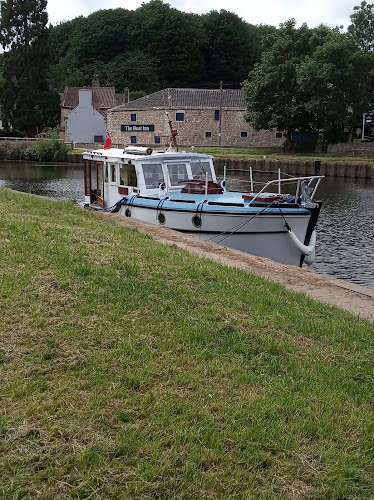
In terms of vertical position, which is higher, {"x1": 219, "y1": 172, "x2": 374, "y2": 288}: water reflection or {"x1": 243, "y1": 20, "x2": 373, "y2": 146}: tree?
{"x1": 243, "y1": 20, "x2": 373, "y2": 146}: tree

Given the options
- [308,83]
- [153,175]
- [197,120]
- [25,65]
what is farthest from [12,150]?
[153,175]

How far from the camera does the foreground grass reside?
11.9ft

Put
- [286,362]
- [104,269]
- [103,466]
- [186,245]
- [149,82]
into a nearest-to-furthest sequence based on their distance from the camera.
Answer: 1. [103,466]
2. [286,362]
3. [104,269]
4. [186,245]
5. [149,82]

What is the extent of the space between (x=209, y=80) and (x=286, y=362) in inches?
4062

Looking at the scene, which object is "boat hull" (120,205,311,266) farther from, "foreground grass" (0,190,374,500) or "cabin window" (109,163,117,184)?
"foreground grass" (0,190,374,500)

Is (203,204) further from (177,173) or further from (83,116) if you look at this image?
(83,116)

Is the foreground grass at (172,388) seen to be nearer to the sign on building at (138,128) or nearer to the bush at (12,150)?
the sign on building at (138,128)

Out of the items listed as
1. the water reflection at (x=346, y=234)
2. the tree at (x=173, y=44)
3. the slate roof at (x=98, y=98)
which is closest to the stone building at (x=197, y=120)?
the slate roof at (x=98, y=98)

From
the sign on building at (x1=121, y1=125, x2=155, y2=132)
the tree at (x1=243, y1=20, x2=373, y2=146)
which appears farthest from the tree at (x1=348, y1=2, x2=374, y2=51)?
the sign on building at (x1=121, y1=125, x2=155, y2=132)

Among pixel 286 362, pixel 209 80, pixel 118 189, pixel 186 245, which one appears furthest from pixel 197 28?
pixel 286 362

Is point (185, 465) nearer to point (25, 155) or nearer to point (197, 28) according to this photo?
point (25, 155)

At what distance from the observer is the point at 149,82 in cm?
9538

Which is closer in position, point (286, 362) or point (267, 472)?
point (267, 472)

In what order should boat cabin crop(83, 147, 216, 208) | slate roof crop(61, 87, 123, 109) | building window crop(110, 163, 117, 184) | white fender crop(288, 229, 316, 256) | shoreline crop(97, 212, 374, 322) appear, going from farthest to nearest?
slate roof crop(61, 87, 123, 109) < building window crop(110, 163, 117, 184) < boat cabin crop(83, 147, 216, 208) < white fender crop(288, 229, 316, 256) < shoreline crop(97, 212, 374, 322)
